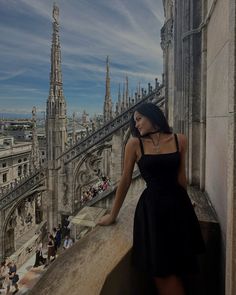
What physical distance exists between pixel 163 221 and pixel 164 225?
0.02 meters

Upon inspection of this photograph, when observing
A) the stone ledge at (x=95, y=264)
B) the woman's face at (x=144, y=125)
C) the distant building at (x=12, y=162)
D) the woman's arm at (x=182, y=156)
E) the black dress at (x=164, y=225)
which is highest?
the woman's face at (x=144, y=125)

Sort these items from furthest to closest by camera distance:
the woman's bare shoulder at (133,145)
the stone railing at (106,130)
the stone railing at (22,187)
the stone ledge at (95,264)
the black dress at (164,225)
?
the stone railing at (22,187) → the stone railing at (106,130) → the woman's bare shoulder at (133,145) → the black dress at (164,225) → the stone ledge at (95,264)

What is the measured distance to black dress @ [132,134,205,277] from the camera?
163 cm

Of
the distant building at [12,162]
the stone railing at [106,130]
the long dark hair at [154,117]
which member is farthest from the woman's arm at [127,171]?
the distant building at [12,162]

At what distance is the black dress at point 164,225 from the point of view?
5.35 feet

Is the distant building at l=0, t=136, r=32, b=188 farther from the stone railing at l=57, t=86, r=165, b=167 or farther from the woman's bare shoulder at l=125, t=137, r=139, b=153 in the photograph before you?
the woman's bare shoulder at l=125, t=137, r=139, b=153

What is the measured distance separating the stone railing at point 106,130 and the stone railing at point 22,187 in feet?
5.90

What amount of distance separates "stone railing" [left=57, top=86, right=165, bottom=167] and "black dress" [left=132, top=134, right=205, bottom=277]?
10252mm

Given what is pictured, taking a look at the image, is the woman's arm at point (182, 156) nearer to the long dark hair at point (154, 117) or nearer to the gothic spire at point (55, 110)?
the long dark hair at point (154, 117)

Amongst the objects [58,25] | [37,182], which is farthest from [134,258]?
[58,25]

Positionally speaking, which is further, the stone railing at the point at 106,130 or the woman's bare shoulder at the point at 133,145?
the stone railing at the point at 106,130

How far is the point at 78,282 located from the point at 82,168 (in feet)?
38.3

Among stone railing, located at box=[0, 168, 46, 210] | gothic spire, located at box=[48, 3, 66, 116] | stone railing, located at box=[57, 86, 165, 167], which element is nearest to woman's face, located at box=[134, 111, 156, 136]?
stone railing, located at box=[57, 86, 165, 167]

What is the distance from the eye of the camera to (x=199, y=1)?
3.16m
